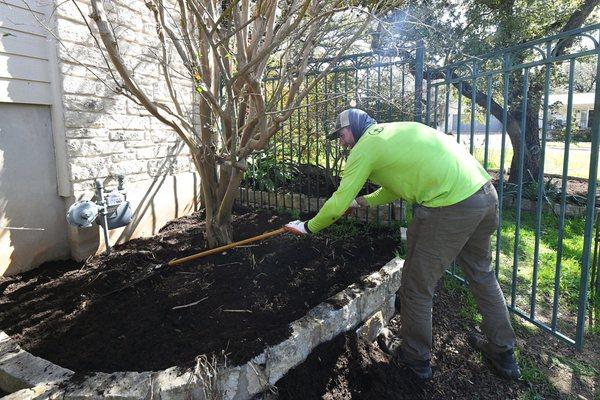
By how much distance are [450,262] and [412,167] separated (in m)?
0.69

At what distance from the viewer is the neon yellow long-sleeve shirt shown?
2.65 m

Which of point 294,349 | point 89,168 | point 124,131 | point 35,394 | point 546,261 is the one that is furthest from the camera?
point 546,261

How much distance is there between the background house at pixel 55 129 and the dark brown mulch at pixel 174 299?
302mm

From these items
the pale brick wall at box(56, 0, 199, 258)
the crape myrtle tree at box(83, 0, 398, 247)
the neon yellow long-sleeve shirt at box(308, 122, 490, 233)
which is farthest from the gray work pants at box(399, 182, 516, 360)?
the pale brick wall at box(56, 0, 199, 258)

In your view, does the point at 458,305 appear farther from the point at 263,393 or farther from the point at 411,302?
the point at 263,393

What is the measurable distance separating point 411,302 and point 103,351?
6.60 ft

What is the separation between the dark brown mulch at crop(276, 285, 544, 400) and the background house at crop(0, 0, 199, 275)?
245cm

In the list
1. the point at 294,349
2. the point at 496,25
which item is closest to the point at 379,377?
the point at 294,349

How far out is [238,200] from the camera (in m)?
6.05

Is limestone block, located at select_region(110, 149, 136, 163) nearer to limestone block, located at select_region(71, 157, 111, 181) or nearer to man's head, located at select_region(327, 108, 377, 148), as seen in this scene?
limestone block, located at select_region(71, 157, 111, 181)

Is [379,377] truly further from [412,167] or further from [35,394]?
[35,394]

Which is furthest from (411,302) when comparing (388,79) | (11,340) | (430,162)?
(388,79)

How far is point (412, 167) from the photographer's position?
267cm

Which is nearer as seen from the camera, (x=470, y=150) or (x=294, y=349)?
(x=294, y=349)
